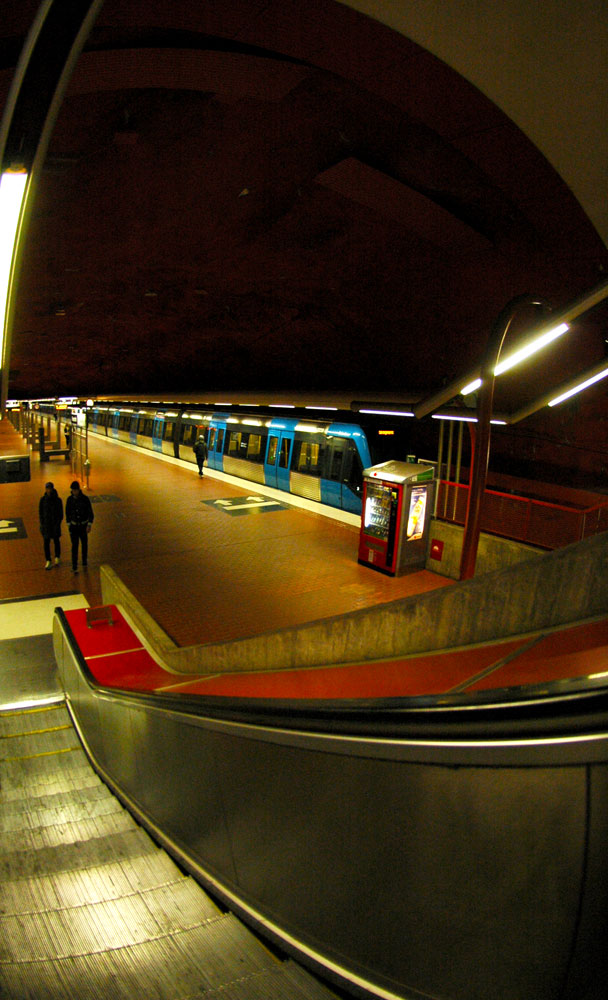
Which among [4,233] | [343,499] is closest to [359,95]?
[4,233]

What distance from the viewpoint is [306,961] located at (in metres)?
2.24

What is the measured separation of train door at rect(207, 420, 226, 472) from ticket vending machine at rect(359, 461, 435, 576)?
34.4ft

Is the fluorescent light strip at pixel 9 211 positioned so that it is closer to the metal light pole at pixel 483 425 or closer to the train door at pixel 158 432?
the metal light pole at pixel 483 425

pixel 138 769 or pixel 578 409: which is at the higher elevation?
pixel 578 409

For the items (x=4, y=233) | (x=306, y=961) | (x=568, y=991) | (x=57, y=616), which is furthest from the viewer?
(x=57, y=616)

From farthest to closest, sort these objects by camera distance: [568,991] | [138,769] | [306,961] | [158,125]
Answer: [158,125] < [138,769] < [306,961] < [568,991]

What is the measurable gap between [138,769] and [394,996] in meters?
2.75

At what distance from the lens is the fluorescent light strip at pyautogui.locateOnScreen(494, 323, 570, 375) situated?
6580 mm

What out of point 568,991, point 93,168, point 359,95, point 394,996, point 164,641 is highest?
point 359,95

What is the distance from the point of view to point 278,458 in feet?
52.0

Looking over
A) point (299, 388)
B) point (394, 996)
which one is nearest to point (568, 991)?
point (394, 996)

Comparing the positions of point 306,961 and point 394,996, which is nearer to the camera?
point 394,996

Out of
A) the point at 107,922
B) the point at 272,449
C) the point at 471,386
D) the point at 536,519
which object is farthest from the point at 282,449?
the point at 107,922

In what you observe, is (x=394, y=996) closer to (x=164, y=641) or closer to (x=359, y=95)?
(x=164, y=641)
